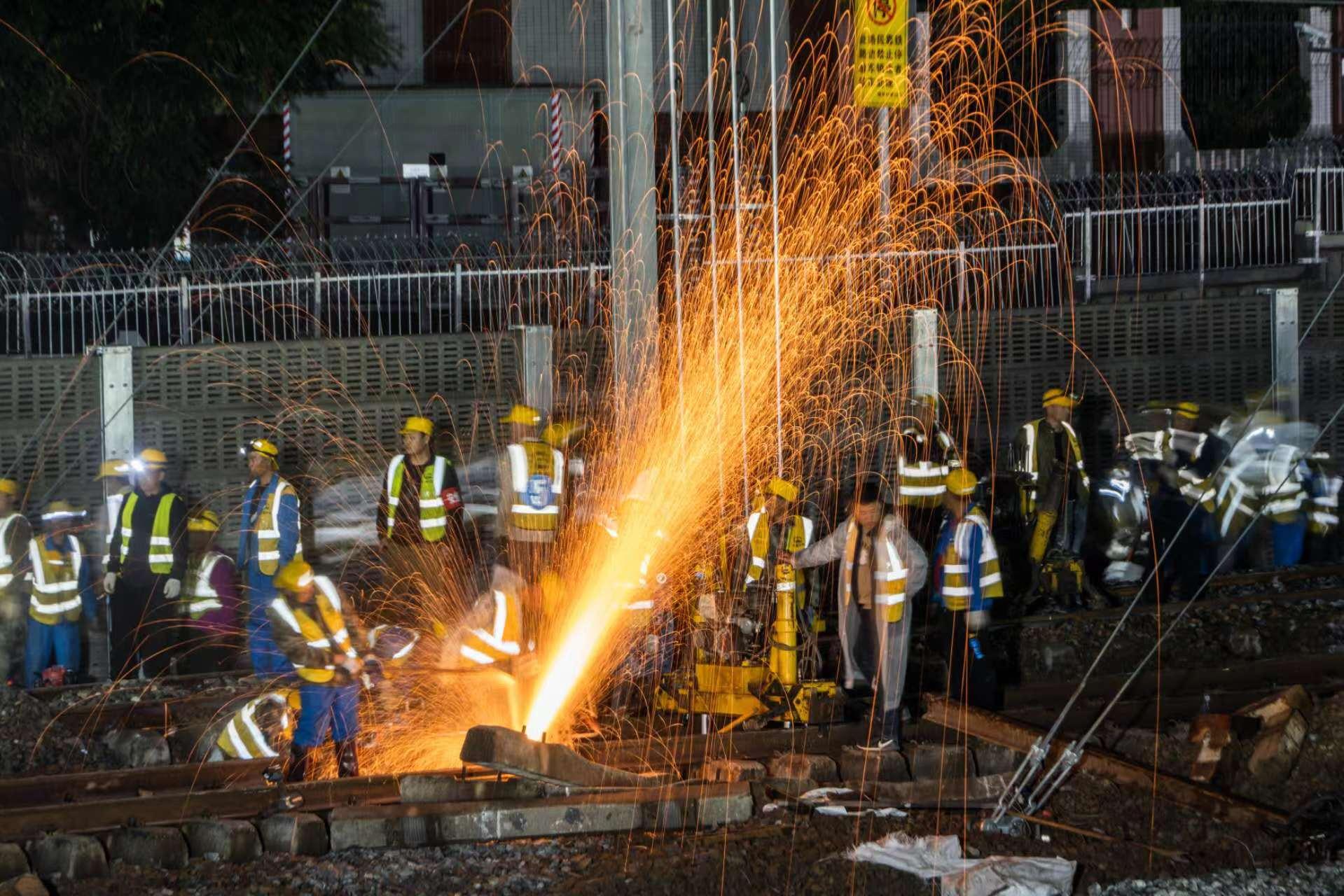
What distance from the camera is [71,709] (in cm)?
1073

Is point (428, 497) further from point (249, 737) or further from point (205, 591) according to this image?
point (249, 737)

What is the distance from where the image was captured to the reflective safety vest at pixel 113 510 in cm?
1214

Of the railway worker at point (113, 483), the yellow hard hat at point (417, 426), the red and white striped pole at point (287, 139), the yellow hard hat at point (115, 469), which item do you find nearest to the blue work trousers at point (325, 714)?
the yellow hard hat at point (417, 426)

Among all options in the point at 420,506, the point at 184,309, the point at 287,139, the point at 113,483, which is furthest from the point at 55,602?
the point at 287,139

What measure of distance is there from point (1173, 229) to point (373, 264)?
29.3 feet

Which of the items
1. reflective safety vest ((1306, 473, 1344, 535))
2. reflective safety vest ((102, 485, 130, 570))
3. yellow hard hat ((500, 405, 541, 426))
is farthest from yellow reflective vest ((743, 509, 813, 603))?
reflective safety vest ((1306, 473, 1344, 535))

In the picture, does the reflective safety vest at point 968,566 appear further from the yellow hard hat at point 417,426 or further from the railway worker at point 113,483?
the railway worker at point 113,483

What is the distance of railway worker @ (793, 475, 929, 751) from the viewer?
32.3 ft

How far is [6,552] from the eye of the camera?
11664mm

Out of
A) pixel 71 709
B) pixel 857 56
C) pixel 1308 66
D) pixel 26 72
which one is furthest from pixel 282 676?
pixel 1308 66

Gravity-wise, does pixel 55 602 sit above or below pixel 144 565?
below

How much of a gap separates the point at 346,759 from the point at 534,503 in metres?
3.02

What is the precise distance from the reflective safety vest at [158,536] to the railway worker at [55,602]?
350 millimetres

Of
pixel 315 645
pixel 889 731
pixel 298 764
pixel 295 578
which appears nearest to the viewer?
pixel 295 578
